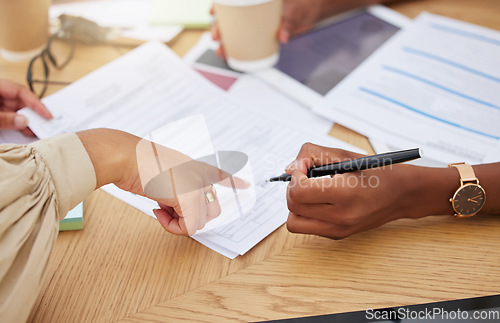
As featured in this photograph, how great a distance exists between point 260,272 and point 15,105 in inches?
20.7

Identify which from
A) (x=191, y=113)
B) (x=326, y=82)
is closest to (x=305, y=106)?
(x=326, y=82)

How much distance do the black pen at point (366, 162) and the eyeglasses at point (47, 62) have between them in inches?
21.1

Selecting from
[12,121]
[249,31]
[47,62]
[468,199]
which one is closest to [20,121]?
[12,121]

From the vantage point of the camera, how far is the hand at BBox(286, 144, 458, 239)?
512 mm

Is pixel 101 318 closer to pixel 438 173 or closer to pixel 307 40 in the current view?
pixel 438 173

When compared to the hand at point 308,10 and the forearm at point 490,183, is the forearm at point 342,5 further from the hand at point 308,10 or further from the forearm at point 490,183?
the forearm at point 490,183

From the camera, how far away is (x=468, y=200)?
21.8 inches

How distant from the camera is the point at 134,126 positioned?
0.70m

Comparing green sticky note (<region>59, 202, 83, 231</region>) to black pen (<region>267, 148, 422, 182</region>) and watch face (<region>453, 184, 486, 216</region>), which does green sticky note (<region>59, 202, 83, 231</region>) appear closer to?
black pen (<region>267, 148, 422, 182</region>)

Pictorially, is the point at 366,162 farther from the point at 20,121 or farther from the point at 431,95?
the point at 20,121

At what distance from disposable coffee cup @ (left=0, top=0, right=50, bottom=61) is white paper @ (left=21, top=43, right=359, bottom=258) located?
0.50 feet

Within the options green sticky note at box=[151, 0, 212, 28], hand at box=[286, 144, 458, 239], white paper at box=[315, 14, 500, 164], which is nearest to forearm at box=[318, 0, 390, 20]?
white paper at box=[315, 14, 500, 164]

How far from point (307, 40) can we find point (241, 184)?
0.42 meters

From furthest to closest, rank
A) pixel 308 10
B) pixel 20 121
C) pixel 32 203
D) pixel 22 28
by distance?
pixel 308 10 → pixel 22 28 → pixel 20 121 → pixel 32 203
